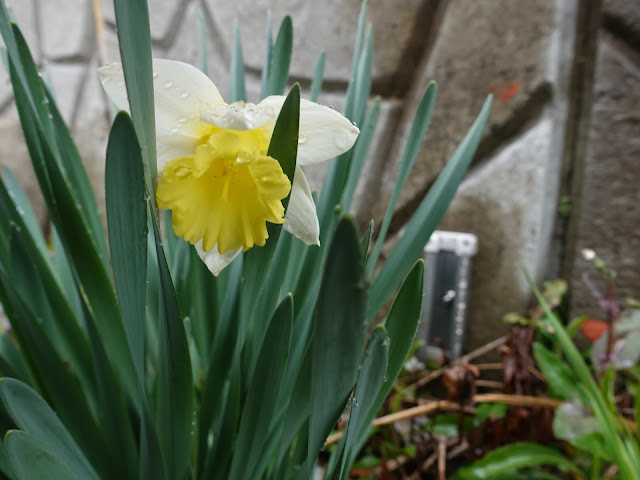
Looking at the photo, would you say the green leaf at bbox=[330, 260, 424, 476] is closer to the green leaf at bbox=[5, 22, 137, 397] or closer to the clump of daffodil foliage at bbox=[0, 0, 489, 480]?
the clump of daffodil foliage at bbox=[0, 0, 489, 480]

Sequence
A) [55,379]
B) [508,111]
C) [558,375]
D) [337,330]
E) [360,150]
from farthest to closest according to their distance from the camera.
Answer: [508,111] < [558,375] < [360,150] < [55,379] < [337,330]

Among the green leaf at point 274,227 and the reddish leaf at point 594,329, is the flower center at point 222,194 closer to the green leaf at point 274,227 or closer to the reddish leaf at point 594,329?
the green leaf at point 274,227

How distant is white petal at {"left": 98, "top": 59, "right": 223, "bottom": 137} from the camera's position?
0.80 ft

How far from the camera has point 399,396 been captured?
2.85 ft

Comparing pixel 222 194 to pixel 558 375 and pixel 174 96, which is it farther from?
pixel 558 375

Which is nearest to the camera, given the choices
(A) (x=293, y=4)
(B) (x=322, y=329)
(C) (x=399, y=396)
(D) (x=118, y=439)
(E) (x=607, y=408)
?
(B) (x=322, y=329)

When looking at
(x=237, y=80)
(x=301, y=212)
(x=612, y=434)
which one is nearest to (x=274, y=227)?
(x=301, y=212)

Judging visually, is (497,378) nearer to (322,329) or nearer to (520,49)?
(520,49)

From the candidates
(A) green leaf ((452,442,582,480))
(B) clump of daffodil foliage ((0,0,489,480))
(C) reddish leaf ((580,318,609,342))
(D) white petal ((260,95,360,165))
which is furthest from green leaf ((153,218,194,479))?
(C) reddish leaf ((580,318,609,342))

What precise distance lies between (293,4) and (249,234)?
3.57ft

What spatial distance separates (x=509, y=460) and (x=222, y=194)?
0.61 metres

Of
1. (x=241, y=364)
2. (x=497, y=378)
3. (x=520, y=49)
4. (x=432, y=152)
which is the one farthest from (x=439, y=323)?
(x=241, y=364)

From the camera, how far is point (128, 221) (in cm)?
21

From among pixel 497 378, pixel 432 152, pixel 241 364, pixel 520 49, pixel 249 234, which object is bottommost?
pixel 497 378
